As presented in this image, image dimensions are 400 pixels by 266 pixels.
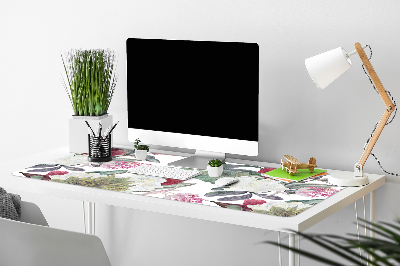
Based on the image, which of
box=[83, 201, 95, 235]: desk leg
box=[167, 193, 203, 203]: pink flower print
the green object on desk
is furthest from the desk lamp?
box=[83, 201, 95, 235]: desk leg

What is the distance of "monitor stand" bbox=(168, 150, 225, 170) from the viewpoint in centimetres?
233

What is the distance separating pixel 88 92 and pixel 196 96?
55cm

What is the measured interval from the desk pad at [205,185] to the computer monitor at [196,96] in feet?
0.37

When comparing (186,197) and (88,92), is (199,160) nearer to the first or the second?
(186,197)

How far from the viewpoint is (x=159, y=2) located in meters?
2.67

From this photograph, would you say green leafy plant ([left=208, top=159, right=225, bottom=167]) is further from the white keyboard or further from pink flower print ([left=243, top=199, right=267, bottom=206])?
pink flower print ([left=243, top=199, right=267, bottom=206])

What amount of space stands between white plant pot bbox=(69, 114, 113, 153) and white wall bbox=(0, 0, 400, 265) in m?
0.28

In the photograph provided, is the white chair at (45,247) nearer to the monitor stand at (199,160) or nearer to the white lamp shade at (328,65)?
the monitor stand at (199,160)

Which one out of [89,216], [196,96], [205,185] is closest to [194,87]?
[196,96]

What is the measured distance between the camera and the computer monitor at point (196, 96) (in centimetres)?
218

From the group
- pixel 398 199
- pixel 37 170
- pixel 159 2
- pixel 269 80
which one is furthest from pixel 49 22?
pixel 398 199

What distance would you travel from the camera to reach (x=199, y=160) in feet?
7.90

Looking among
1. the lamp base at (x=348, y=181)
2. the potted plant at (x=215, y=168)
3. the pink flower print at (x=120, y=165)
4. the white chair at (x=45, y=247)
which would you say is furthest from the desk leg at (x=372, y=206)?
the white chair at (x=45, y=247)

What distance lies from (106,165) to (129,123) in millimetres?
232
